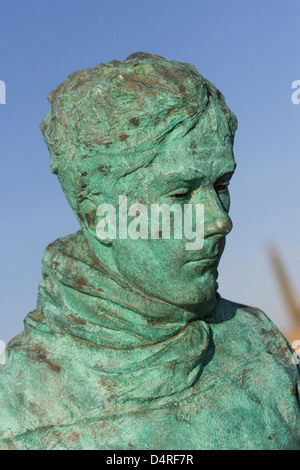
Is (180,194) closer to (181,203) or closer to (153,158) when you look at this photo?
(181,203)

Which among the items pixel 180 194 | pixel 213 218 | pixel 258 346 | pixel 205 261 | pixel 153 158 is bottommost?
pixel 258 346

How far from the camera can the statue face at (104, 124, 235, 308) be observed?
12.3 ft

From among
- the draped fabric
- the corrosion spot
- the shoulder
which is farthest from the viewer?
the shoulder

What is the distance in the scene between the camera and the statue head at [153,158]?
3.73m

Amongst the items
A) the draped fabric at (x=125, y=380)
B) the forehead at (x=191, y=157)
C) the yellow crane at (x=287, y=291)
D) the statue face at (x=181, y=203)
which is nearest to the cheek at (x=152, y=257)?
the statue face at (x=181, y=203)

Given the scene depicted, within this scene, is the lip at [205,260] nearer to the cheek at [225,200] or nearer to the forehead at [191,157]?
the cheek at [225,200]

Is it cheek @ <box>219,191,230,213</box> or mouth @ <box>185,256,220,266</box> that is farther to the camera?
cheek @ <box>219,191,230,213</box>

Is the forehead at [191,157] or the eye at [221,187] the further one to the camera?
the eye at [221,187]

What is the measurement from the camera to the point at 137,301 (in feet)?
12.8

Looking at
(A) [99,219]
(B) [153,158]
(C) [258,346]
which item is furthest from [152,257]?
(C) [258,346]

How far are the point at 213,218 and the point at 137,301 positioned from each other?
0.60 metres

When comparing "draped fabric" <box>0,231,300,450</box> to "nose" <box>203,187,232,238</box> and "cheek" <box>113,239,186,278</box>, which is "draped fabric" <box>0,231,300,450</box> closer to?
"cheek" <box>113,239,186,278</box>

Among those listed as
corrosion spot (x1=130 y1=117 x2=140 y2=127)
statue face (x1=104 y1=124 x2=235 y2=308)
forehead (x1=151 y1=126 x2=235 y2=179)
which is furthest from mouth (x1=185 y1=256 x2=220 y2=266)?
corrosion spot (x1=130 y1=117 x2=140 y2=127)
